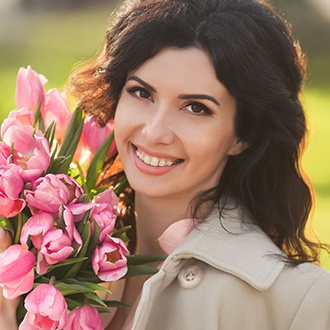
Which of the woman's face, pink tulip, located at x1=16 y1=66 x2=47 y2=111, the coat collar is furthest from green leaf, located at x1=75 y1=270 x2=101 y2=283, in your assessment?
pink tulip, located at x1=16 y1=66 x2=47 y2=111

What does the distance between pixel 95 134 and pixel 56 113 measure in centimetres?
13

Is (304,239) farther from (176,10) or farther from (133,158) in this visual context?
(176,10)

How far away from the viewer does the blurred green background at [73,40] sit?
927 cm

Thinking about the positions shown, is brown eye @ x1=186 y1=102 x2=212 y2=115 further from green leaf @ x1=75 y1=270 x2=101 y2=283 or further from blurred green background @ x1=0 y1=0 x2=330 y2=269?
blurred green background @ x1=0 y1=0 x2=330 y2=269

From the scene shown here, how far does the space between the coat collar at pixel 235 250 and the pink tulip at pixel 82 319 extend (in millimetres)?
259

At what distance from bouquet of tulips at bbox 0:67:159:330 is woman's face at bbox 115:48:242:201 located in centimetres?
17

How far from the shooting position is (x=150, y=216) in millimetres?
2916

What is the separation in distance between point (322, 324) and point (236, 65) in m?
0.67

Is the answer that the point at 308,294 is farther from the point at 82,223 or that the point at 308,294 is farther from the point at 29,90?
the point at 29,90

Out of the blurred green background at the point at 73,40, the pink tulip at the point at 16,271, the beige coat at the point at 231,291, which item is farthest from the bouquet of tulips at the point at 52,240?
the blurred green background at the point at 73,40

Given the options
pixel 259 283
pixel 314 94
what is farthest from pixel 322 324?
pixel 314 94

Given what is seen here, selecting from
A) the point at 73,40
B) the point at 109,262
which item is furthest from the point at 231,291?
the point at 73,40

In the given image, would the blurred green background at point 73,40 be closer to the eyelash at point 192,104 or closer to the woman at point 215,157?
the woman at point 215,157

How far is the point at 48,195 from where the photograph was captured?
236cm
